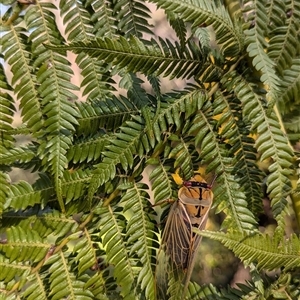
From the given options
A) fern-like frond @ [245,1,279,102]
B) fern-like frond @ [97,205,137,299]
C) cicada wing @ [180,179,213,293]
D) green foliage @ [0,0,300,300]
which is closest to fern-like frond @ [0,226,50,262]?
green foliage @ [0,0,300,300]

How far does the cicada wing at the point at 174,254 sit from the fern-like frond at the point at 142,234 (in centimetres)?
2

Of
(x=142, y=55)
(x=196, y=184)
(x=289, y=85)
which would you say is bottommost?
(x=196, y=184)

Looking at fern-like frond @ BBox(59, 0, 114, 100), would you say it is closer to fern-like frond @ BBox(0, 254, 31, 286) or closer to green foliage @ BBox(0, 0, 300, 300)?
green foliage @ BBox(0, 0, 300, 300)

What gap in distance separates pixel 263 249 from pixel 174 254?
0.52 feet

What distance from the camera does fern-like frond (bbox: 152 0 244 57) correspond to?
0.63 m

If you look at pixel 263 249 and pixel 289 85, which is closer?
pixel 263 249

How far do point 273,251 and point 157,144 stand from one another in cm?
25

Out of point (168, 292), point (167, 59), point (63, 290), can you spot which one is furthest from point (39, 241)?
point (167, 59)

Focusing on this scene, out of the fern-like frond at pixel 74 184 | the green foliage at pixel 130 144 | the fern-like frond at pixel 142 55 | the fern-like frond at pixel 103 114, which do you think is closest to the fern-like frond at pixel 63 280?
the green foliage at pixel 130 144

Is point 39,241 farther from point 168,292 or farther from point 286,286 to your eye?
point 286,286

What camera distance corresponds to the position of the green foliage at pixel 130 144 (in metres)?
0.67

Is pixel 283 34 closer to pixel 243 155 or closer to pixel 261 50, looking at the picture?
pixel 261 50

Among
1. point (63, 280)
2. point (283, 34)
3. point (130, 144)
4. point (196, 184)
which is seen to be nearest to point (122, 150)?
point (130, 144)

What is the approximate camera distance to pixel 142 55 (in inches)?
24.7
